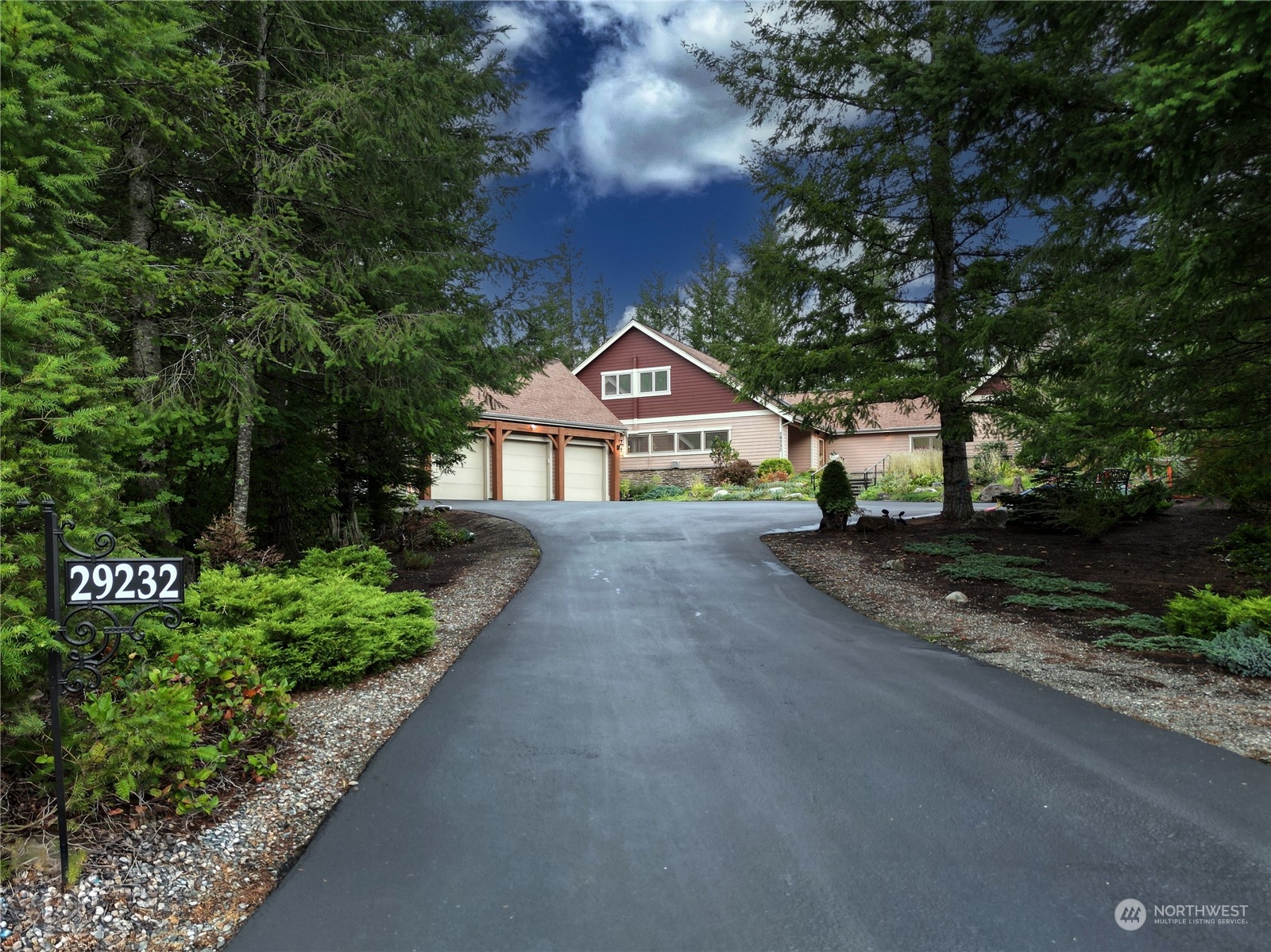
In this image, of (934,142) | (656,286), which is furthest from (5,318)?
(656,286)

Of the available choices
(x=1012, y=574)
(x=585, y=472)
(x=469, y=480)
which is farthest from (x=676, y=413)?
(x=1012, y=574)

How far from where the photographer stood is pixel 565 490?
916 inches

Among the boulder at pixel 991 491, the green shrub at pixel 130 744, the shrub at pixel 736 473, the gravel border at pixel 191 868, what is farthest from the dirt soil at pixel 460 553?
the boulder at pixel 991 491

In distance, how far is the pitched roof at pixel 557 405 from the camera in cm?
2169

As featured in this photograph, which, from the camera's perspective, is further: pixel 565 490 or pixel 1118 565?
pixel 565 490

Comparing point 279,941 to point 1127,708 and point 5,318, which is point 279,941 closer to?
point 5,318

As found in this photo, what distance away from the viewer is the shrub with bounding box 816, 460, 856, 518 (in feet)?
38.2

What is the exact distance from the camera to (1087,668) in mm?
5176

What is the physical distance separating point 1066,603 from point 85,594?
26.3ft

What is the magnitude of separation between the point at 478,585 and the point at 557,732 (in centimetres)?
439

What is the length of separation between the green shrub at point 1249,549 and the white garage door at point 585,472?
1769 cm

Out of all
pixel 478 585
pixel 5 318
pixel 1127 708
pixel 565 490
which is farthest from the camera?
pixel 565 490

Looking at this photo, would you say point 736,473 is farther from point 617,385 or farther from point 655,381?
point 617,385

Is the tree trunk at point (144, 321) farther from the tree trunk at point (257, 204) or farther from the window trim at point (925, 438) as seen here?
the window trim at point (925, 438)
